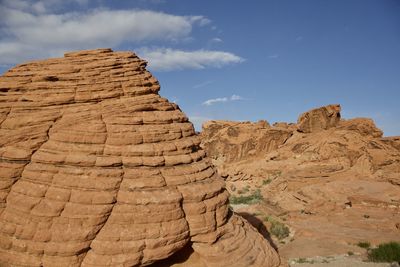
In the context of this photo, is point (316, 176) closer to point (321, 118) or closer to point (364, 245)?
point (321, 118)

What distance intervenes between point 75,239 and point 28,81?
6.98 metres

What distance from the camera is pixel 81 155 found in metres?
12.5

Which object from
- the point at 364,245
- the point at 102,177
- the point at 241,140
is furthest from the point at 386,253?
the point at 241,140

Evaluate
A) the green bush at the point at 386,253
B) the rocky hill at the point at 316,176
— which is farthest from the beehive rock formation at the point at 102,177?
the rocky hill at the point at 316,176

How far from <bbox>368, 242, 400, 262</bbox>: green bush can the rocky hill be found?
6.41 ft

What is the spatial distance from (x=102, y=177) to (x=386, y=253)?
15.6 meters

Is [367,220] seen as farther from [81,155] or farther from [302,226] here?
[81,155]

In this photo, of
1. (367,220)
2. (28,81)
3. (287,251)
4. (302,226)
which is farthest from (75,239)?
(367,220)

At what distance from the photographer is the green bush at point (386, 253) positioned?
18938mm

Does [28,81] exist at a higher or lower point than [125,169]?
higher

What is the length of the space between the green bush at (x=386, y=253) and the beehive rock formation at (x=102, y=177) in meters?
A: 8.47

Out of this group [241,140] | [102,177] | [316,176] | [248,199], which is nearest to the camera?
[102,177]

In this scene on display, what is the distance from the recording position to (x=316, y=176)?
116 feet

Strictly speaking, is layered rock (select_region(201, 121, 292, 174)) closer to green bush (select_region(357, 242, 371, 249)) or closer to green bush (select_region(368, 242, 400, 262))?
green bush (select_region(357, 242, 371, 249))
